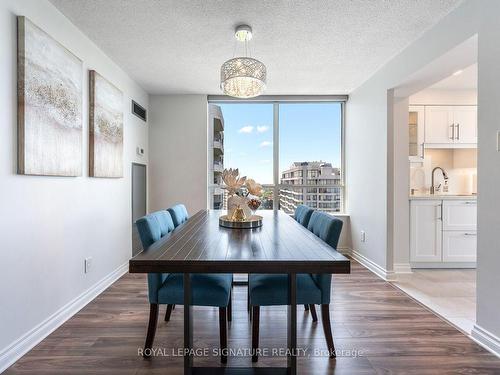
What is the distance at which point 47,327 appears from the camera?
1.97 metres

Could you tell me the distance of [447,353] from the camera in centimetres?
178

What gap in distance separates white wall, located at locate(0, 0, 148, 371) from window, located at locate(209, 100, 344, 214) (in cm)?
182

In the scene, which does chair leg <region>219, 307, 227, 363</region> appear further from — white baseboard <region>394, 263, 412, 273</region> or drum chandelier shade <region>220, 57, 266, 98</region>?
white baseboard <region>394, 263, 412, 273</region>

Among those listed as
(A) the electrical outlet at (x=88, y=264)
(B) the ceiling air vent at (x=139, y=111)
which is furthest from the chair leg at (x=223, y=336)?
(B) the ceiling air vent at (x=139, y=111)

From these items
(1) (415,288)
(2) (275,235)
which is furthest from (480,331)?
(2) (275,235)

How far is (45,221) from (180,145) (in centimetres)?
239

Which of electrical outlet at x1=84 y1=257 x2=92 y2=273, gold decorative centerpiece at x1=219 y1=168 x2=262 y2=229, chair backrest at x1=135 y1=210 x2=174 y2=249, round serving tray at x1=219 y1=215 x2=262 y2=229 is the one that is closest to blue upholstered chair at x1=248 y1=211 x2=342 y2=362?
round serving tray at x1=219 y1=215 x2=262 y2=229

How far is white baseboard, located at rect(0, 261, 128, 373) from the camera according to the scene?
5.43ft

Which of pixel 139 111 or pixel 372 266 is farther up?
pixel 139 111

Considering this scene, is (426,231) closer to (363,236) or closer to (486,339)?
(363,236)

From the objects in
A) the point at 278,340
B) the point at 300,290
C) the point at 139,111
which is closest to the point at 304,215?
the point at 300,290

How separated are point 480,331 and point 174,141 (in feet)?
12.7

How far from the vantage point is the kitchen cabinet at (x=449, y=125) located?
369cm

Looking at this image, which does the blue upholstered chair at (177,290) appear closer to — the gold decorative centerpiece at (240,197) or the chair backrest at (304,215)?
the gold decorative centerpiece at (240,197)
